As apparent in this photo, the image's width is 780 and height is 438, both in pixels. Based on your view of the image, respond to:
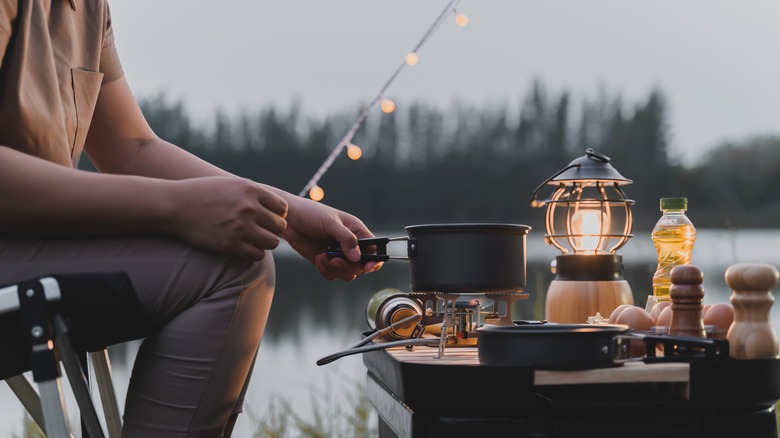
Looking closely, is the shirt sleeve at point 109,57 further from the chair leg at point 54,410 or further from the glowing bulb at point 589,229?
the glowing bulb at point 589,229

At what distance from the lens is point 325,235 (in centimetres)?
136

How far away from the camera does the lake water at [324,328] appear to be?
103 inches

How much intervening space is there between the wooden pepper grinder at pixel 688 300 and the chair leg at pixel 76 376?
0.86 meters

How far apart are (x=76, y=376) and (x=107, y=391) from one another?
327 mm

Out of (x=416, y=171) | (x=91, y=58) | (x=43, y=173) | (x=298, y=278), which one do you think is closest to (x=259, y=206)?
(x=43, y=173)

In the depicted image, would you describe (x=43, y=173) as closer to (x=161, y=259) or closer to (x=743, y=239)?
(x=161, y=259)

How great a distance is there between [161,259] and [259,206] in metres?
0.13

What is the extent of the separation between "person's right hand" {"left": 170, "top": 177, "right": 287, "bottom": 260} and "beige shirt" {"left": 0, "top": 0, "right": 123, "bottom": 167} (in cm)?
20

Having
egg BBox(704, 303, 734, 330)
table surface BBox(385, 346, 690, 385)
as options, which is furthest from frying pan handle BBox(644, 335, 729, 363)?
egg BBox(704, 303, 734, 330)

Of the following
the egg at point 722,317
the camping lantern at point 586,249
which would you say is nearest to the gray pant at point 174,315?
the egg at point 722,317

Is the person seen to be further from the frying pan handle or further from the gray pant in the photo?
the frying pan handle

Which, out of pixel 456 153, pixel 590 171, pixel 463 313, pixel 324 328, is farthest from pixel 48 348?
pixel 456 153

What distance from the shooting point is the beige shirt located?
982mm

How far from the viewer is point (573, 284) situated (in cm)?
181
